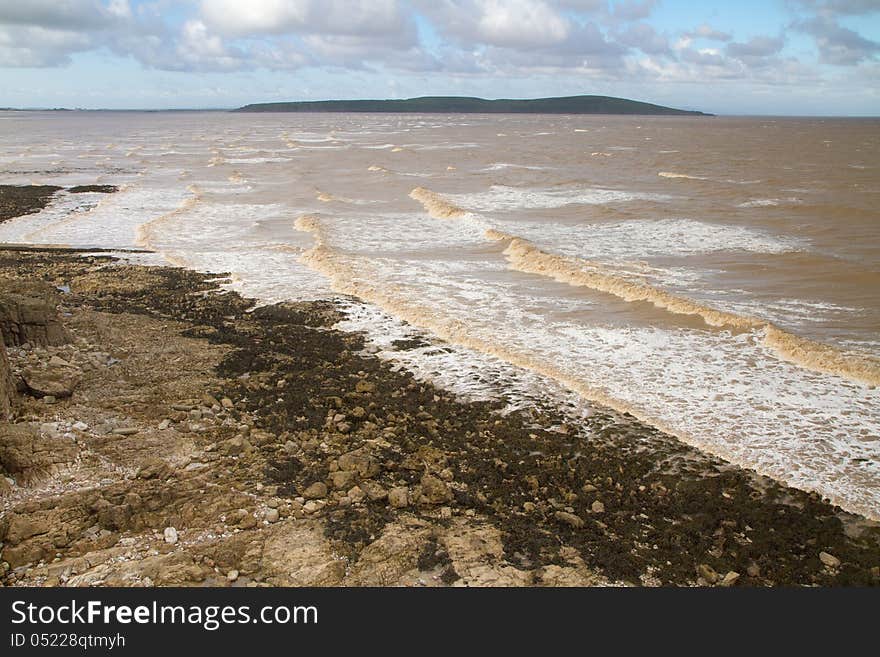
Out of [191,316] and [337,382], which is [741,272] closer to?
[337,382]

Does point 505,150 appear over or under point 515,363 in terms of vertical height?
over

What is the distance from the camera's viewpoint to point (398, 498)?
22.5 ft

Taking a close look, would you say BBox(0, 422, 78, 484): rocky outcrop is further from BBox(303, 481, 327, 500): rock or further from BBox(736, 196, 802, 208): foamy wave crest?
BBox(736, 196, 802, 208): foamy wave crest

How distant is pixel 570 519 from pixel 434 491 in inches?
55.5

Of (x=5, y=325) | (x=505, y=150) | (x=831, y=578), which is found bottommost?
(x=831, y=578)

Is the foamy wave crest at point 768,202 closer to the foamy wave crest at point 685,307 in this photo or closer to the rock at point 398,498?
the foamy wave crest at point 685,307

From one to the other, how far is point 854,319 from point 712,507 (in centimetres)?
910

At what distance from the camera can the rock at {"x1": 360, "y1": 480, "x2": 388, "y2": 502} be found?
691 centimetres

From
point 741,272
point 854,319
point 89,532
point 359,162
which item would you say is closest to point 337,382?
point 89,532

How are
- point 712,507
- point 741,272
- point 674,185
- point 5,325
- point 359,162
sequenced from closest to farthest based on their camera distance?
point 712,507
point 5,325
point 741,272
point 674,185
point 359,162

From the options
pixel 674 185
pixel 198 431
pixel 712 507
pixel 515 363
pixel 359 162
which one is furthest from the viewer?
pixel 359 162

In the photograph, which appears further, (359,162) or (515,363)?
(359,162)

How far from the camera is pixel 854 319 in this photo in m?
13.8

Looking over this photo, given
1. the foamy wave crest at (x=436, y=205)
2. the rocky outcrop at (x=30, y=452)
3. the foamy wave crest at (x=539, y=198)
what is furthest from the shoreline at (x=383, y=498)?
the foamy wave crest at (x=539, y=198)
